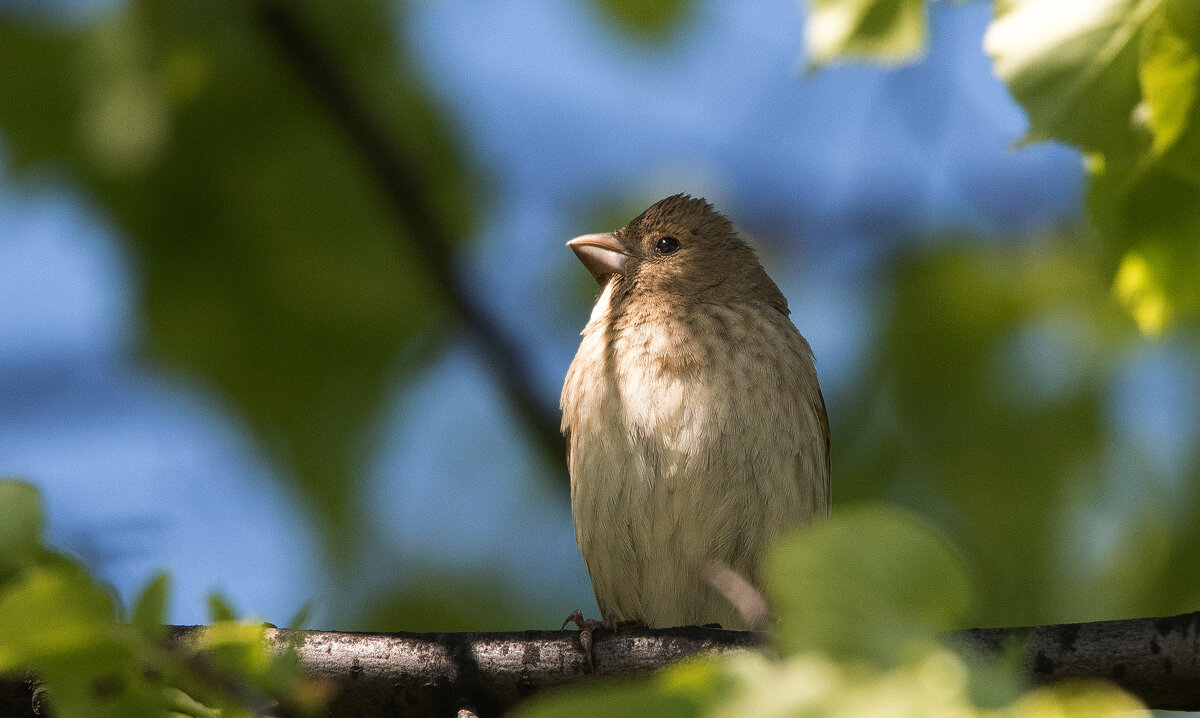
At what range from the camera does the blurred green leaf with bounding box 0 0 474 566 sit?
5.71 m

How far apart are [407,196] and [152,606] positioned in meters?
4.42

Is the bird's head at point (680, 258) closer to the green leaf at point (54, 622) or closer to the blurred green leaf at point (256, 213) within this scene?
the blurred green leaf at point (256, 213)

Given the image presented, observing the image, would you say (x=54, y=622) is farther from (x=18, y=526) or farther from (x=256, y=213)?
(x=256, y=213)

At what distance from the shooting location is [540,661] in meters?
3.70

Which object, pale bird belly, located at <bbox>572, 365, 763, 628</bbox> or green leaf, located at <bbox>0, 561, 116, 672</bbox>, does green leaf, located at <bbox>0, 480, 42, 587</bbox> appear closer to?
green leaf, located at <bbox>0, 561, 116, 672</bbox>

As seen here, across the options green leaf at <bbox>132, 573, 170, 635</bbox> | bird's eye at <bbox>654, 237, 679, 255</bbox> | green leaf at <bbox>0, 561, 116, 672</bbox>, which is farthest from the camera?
bird's eye at <bbox>654, 237, 679, 255</bbox>

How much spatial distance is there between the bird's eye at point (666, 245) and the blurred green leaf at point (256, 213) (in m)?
1.32

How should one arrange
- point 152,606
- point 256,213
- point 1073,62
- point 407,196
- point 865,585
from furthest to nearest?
point 407,196 < point 256,213 < point 1073,62 < point 152,606 < point 865,585

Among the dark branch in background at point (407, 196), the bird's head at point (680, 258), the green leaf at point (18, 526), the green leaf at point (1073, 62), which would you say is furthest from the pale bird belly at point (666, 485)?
the green leaf at point (18, 526)

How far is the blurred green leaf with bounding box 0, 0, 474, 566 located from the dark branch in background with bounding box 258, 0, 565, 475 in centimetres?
8

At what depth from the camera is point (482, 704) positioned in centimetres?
359

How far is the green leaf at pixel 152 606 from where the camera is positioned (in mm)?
1920

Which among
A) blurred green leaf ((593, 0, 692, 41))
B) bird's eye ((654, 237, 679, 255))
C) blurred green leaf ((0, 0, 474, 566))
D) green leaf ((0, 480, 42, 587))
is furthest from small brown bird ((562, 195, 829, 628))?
green leaf ((0, 480, 42, 587))

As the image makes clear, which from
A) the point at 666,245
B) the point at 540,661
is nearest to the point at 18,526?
the point at 540,661
